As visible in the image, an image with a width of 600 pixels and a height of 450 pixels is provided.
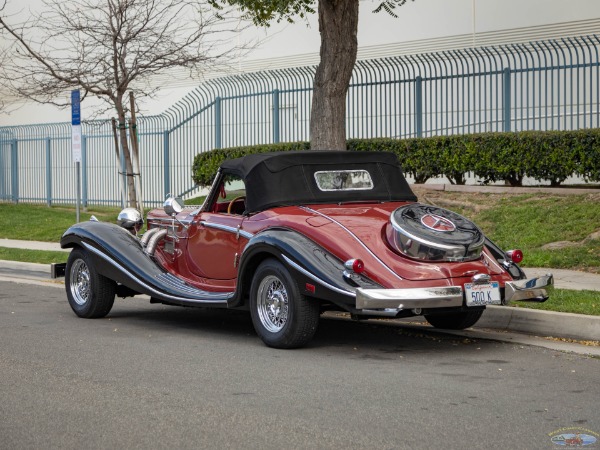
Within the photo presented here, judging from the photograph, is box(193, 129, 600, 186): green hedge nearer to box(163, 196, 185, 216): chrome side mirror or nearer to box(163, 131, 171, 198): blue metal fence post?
box(163, 131, 171, 198): blue metal fence post

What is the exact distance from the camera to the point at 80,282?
11078 millimetres

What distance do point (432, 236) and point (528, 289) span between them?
95 cm

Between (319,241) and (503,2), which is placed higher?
(503,2)

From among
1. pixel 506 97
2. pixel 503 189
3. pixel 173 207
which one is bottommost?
pixel 173 207

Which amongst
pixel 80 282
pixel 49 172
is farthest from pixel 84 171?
pixel 80 282

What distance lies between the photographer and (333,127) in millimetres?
15922

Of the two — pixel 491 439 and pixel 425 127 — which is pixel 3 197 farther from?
pixel 491 439

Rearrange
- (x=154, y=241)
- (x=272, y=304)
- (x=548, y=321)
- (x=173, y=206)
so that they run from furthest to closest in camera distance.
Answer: (x=154, y=241)
(x=173, y=206)
(x=548, y=321)
(x=272, y=304)

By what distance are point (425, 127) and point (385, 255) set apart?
38.1 feet

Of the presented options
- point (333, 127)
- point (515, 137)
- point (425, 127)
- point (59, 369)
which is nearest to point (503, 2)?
point (425, 127)

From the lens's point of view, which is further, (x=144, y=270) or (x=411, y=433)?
(x=144, y=270)

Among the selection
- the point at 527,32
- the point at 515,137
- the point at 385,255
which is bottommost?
the point at 385,255

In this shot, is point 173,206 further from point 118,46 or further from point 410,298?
point 118,46

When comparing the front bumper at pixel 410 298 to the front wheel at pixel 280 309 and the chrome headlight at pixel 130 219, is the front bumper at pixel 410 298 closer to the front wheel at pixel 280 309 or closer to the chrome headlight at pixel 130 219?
the front wheel at pixel 280 309
